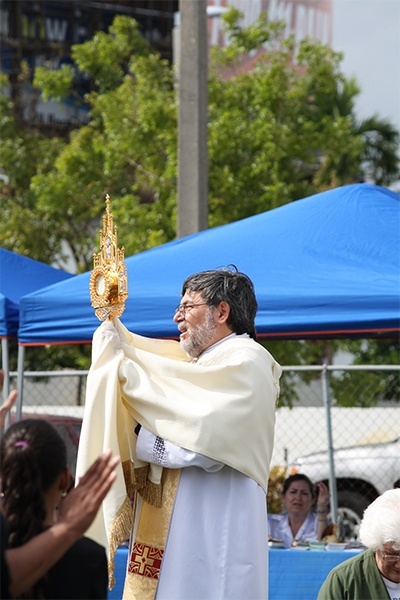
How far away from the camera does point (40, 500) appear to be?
290cm

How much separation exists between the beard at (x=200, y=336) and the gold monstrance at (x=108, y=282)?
0.94ft

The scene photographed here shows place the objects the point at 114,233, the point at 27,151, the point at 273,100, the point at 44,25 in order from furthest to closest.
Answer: the point at 44,25, the point at 27,151, the point at 273,100, the point at 114,233

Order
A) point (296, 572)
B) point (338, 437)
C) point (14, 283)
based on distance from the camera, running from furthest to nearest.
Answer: point (338, 437), point (14, 283), point (296, 572)

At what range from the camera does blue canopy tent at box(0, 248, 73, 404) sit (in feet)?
23.6

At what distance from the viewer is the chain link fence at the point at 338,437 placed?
416 inches

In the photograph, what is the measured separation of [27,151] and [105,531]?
16.0 m

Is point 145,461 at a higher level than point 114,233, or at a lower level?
lower

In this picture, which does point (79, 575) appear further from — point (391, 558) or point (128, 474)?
point (391, 558)

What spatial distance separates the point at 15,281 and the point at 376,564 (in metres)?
4.62

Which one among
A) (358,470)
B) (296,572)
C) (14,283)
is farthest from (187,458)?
(358,470)

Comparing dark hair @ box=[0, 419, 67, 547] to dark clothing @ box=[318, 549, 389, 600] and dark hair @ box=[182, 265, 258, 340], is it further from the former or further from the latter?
dark clothing @ box=[318, 549, 389, 600]

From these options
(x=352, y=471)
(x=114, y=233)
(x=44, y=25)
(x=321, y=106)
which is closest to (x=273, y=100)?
(x=352, y=471)

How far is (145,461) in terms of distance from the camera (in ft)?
14.4

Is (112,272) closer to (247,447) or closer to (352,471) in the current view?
(247,447)
